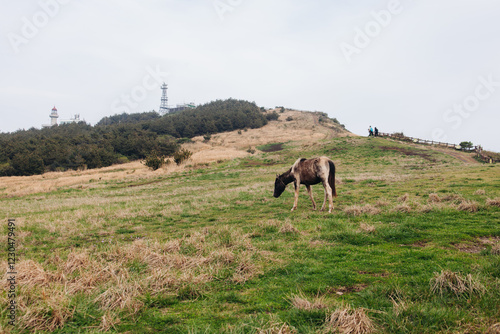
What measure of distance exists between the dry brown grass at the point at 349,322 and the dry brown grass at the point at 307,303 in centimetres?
33

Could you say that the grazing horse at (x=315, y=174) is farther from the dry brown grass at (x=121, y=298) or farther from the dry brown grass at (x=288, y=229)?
the dry brown grass at (x=121, y=298)

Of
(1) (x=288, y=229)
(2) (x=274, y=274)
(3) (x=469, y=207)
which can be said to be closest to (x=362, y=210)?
(3) (x=469, y=207)

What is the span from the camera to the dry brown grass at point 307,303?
4180 millimetres

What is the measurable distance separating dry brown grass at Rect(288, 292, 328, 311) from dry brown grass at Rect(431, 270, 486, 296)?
1.79 m

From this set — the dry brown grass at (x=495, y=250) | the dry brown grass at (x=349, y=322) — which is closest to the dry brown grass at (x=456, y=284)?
the dry brown grass at (x=349, y=322)

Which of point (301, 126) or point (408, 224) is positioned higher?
point (301, 126)

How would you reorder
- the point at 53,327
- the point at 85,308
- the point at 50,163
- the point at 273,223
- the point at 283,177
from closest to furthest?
the point at 53,327, the point at 85,308, the point at 273,223, the point at 283,177, the point at 50,163

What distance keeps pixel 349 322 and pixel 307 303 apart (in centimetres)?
74

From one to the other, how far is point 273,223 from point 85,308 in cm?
652

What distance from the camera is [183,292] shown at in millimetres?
5062

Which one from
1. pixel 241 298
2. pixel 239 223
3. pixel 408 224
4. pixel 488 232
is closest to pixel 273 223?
pixel 239 223

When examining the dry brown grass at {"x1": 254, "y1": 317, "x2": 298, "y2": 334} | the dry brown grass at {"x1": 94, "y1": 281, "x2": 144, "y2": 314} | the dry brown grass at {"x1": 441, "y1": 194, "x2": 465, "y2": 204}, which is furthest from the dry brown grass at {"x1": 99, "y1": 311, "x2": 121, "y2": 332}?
the dry brown grass at {"x1": 441, "y1": 194, "x2": 465, "y2": 204}

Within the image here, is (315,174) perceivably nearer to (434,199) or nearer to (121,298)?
(434,199)

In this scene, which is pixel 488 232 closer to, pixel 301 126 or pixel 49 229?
pixel 49 229
